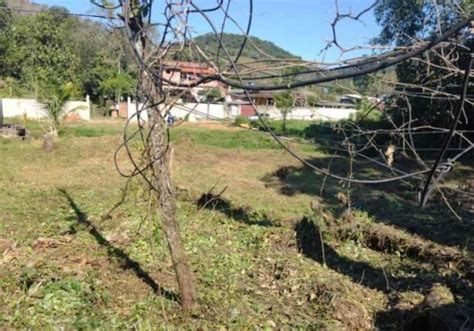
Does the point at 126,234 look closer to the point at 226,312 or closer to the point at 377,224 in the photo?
the point at 226,312

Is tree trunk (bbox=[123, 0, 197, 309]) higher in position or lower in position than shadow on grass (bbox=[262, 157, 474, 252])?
higher

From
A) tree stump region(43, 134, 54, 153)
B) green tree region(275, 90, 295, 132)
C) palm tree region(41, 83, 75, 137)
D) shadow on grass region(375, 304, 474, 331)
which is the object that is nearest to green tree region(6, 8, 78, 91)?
palm tree region(41, 83, 75, 137)

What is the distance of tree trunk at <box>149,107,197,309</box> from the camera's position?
3.50m

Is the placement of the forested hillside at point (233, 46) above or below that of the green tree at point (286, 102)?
above

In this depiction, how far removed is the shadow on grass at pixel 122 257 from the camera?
162 inches

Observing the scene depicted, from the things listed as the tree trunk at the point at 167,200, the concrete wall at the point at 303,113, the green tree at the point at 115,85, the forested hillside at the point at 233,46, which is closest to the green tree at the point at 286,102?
the concrete wall at the point at 303,113

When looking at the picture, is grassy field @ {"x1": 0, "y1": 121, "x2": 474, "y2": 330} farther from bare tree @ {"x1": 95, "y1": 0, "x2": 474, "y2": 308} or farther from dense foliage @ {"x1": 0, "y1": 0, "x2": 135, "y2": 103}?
dense foliage @ {"x1": 0, "y1": 0, "x2": 135, "y2": 103}

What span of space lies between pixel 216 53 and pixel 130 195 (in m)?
5.23

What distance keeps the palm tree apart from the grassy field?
566 cm

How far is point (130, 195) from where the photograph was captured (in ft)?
24.1

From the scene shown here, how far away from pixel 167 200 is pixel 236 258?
5.69 ft

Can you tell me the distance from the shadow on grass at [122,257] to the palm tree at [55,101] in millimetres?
8962

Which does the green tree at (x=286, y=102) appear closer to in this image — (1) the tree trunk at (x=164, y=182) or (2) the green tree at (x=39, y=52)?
(1) the tree trunk at (x=164, y=182)

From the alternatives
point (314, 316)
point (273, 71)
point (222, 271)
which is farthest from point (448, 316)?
point (273, 71)
